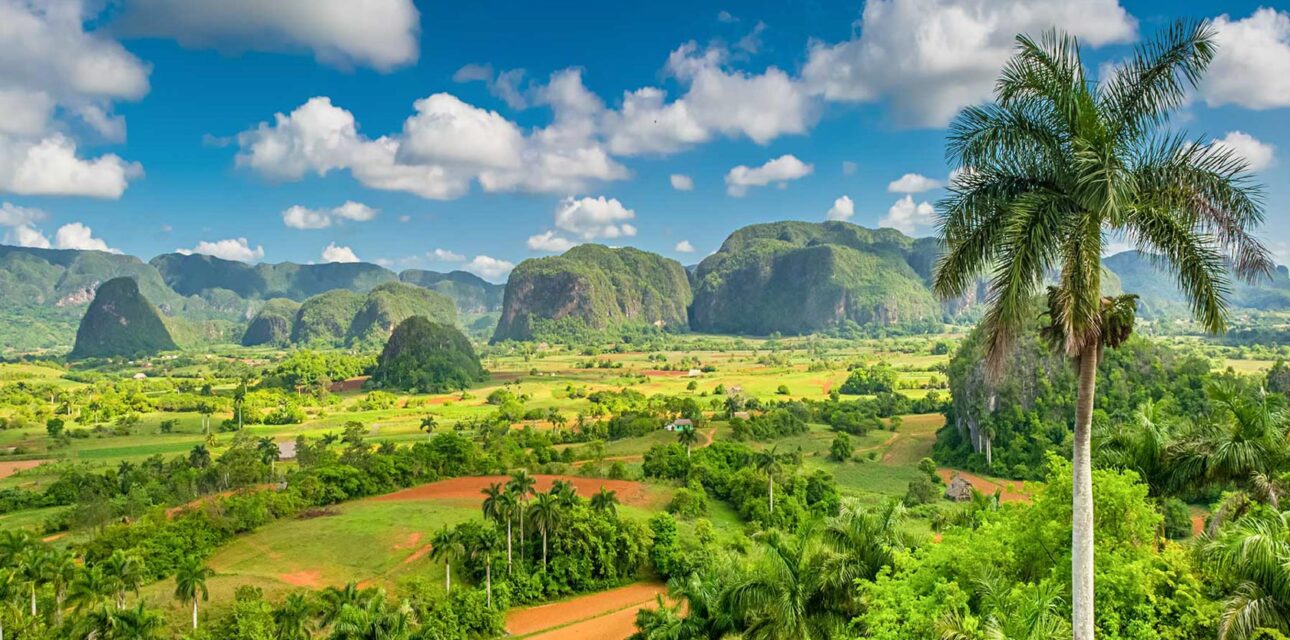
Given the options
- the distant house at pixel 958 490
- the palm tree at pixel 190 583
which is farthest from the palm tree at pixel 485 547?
the distant house at pixel 958 490

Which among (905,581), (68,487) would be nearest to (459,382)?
(68,487)

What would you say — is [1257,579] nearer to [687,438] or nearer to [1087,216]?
[1087,216]

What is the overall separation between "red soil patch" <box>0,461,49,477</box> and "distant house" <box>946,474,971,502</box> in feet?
250

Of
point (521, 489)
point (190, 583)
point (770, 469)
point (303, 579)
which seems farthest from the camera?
point (770, 469)

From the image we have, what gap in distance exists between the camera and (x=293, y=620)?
24.9 metres

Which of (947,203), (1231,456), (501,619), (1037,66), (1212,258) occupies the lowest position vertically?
(501,619)

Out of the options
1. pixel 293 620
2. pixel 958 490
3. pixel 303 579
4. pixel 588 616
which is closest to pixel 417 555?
pixel 303 579

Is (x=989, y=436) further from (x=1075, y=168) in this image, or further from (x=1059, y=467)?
(x=1075, y=168)

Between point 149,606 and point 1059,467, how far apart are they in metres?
33.1

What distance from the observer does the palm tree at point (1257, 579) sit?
9484 mm

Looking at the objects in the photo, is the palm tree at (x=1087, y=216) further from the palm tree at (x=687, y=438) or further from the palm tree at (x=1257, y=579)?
the palm tree at (x=687, y=438)

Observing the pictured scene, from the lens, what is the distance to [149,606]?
1117 inches

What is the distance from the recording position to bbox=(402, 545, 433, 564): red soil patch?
3556cm

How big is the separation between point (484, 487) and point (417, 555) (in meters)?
11.1
